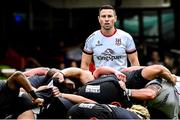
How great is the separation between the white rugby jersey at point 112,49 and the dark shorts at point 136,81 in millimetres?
902

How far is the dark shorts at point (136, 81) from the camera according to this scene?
5973mm

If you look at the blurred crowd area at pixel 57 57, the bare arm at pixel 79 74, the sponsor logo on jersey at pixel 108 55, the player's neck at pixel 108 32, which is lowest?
the blurred crowd area at pixel 57 57

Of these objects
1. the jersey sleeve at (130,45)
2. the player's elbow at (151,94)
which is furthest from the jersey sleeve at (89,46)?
the player's elbow at (151,94)

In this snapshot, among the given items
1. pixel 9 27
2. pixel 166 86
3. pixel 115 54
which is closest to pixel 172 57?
pixel 9 27

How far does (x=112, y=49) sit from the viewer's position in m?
6.96

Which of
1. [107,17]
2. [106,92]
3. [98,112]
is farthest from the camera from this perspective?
[107,17]

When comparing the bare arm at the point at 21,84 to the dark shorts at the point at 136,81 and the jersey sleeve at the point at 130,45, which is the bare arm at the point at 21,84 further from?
the jersey sleeve at the point at 130,45

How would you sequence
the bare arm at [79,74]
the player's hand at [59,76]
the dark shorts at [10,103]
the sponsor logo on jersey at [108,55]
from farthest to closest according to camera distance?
the sponsor logo on jersey at [108,55], the bare arm at [79,74], the player's hand at [59,76], the dark shorts at [10,103]

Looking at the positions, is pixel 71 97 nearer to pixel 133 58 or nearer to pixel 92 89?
pixel 92 89

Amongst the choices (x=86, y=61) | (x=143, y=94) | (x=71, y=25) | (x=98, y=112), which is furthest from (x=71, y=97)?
(x=71, y=25)

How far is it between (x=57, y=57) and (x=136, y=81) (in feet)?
22.2

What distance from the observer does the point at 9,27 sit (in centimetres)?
1404

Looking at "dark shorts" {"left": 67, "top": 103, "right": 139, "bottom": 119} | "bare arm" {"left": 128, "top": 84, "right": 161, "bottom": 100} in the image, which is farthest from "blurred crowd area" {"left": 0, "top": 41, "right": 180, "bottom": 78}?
"dark shorts" {"left": 67, "top": 103, "right": 139, "bottom": 119}

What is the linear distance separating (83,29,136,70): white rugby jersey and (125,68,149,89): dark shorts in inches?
35.5
